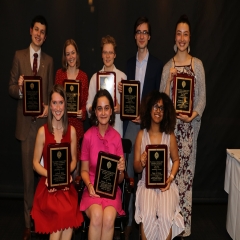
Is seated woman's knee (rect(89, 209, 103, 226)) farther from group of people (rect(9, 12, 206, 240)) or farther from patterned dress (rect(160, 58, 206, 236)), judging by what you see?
patterned dress (rect(160, 58, 206, 236))

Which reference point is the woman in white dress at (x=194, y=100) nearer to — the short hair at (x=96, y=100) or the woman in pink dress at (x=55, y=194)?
the short hair at (x=96, y=100)

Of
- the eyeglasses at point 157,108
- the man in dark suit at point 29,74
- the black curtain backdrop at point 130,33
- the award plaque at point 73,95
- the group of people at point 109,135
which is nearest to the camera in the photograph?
the group of people at point 109,135

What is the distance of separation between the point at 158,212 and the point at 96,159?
0.78 m

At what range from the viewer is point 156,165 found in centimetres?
447

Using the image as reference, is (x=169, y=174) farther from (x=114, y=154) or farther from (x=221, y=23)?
(x=221, y=23)

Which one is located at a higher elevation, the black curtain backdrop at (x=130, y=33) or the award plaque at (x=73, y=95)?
the black curtain backdrop at (x=130, y=33)

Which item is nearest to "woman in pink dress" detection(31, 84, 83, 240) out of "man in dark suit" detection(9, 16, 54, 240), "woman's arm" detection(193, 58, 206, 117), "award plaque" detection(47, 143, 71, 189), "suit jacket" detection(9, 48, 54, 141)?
"award plaque" detection(47, 143, 71, 189)

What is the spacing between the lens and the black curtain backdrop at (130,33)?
6066mm

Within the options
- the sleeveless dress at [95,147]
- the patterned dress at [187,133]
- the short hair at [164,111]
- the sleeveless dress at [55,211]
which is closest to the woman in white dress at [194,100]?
the patterned dress at [187,133]

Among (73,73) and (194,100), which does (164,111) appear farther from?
(73,73)

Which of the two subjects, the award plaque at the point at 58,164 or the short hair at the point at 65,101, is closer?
the award plaque at the point at 58,164

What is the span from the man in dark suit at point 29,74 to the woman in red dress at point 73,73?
0.15 meters

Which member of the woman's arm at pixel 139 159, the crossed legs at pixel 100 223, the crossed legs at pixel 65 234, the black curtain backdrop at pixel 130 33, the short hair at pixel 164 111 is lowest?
the crossed legs at pixel 65 234

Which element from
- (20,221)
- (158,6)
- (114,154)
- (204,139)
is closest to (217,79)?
(204,139)
